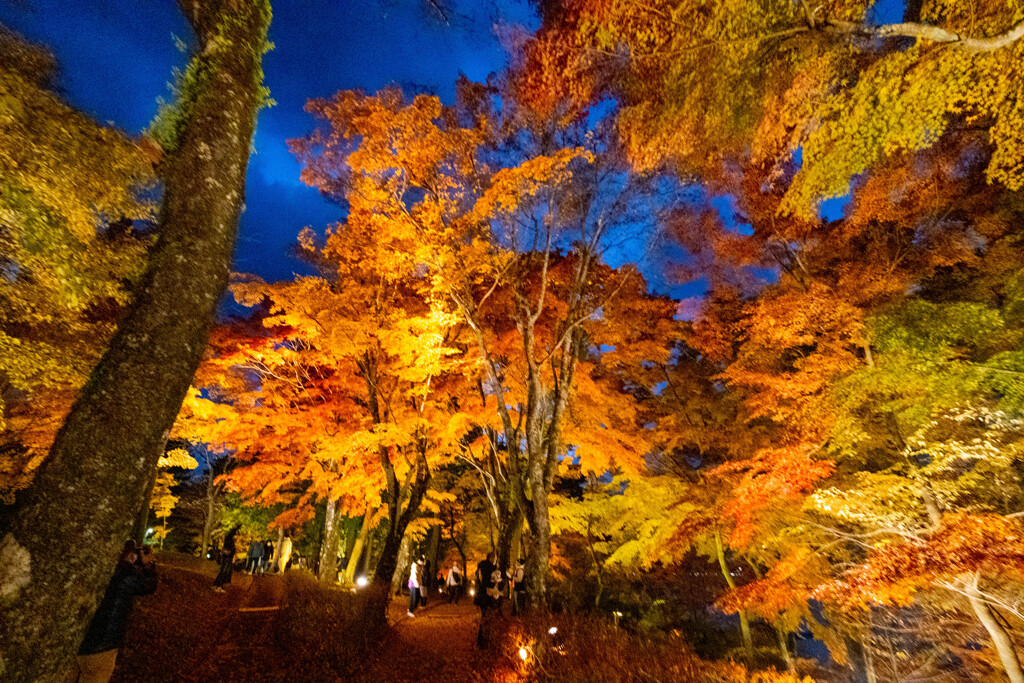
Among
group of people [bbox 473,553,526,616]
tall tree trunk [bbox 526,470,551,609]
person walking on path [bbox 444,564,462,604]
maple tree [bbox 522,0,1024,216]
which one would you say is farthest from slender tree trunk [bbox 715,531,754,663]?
maple tree [bbox 522,0,1024,216]

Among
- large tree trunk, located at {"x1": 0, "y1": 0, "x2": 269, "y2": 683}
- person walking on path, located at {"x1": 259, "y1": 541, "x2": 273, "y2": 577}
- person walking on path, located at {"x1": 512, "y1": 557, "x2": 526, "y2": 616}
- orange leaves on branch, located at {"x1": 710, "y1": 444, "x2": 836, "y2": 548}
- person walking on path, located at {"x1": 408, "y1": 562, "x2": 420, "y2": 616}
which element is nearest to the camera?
large tree trunk, located at {"x1": 0, "y1": 0, "x2": 269, "y2": 683}

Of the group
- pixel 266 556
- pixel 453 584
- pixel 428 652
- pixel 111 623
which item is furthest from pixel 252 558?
pixel 111 623

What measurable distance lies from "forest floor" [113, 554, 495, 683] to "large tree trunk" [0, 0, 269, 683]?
199 inches

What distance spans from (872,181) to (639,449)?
9774mm

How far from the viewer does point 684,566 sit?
67.2 ft

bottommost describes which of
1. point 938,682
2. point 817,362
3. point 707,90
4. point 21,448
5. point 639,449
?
point 938,682

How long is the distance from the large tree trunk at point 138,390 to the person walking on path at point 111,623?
6.40 ft

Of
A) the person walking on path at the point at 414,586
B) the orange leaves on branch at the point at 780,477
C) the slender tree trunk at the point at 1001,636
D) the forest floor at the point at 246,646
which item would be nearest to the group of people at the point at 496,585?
the forest floor at the point at 246,646

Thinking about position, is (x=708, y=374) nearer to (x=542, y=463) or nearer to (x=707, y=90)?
(x=542, y=463)

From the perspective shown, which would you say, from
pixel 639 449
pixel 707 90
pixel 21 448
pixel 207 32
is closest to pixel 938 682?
pixel 639 449

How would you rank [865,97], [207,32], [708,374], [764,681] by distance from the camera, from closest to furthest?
1. [207,32]
2. [764,681]
3. [865,97]
4. [708,374]

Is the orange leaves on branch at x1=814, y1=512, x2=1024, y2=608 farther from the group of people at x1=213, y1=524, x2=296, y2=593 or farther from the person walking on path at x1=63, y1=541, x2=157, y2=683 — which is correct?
the group of people at x1=213, y1=524, x2=296, y2=593

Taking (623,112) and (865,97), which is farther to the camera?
(623,112)

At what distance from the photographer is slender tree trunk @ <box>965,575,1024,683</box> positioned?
6.60 metres
